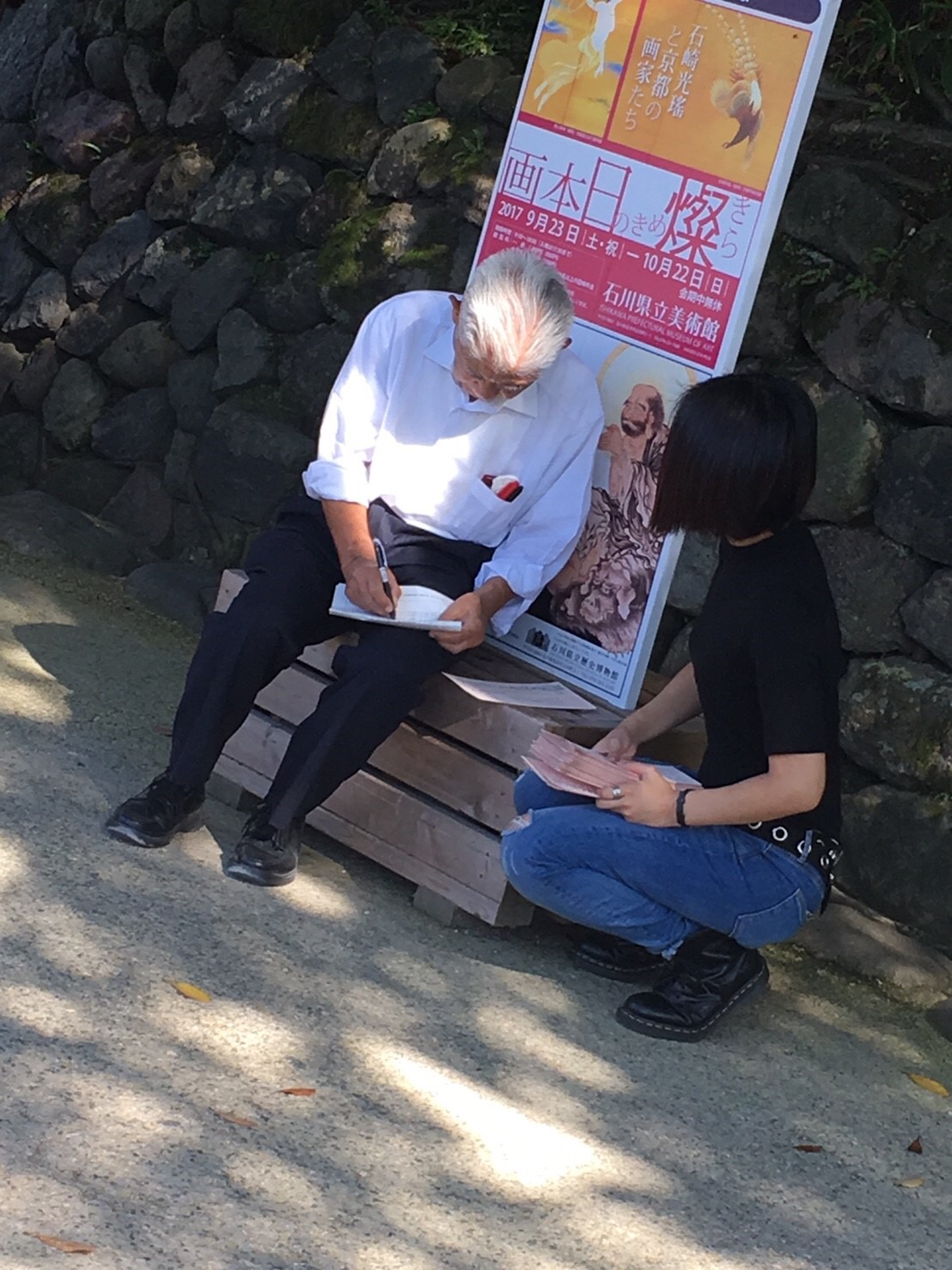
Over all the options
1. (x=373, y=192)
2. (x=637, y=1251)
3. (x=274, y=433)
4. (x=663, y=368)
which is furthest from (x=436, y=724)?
(x=373, y=192)

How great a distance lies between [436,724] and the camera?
10.9 ft

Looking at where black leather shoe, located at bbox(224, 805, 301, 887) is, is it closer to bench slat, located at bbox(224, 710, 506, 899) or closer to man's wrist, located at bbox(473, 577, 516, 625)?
bench slat, located at bbox(224, 710, 506, 899)

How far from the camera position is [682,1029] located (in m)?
2.98

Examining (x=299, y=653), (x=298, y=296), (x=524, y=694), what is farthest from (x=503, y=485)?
(x=298, y=296)

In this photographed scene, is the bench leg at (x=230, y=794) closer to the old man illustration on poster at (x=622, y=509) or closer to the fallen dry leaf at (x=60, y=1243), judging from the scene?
the old man illustration on poster at (x=622, y=509)

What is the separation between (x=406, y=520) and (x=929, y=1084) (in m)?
1.53

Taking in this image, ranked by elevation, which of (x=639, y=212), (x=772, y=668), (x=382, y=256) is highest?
(x=639, y=212)

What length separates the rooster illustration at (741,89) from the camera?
3.34 metres

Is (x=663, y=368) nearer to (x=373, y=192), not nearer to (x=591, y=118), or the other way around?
(x=591, y=118)

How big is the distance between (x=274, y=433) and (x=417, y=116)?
100 cm

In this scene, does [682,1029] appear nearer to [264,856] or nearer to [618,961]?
[618,961]

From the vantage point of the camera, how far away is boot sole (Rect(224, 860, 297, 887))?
3188 millimetres

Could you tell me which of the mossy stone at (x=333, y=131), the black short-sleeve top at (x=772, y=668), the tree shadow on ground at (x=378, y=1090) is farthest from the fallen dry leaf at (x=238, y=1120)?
the mossy stone at (x=333, y=131)

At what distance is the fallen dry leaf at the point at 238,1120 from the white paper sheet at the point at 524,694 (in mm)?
1071
